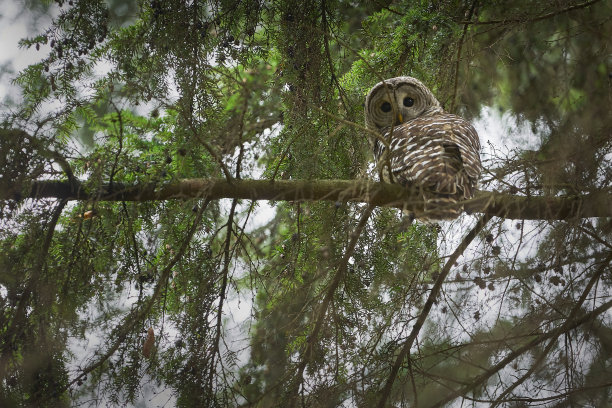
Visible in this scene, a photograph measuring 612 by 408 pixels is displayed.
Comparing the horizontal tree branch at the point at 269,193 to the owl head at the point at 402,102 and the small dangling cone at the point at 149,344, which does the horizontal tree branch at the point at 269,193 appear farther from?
the owl head at the point at 402,102

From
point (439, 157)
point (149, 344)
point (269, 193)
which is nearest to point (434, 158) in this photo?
point (439, 157)

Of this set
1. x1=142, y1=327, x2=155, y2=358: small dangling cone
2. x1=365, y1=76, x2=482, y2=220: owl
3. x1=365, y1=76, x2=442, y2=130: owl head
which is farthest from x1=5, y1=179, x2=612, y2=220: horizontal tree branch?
x1=365, y1=76, x2=442, y2=130: owl head

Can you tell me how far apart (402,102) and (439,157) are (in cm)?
105

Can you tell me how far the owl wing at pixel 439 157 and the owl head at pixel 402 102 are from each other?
A: 0.52 m

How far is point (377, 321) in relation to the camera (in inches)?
96.4

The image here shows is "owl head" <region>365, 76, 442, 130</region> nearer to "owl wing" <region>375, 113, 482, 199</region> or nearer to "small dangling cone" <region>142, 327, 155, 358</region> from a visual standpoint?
"owl wing" <region>375, 113, 482, 199</region>

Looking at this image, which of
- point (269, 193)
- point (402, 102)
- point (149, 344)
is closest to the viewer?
point (269, 193)

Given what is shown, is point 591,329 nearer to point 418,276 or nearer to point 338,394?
point 418,276

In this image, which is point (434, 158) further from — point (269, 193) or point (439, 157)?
point (269, 193)

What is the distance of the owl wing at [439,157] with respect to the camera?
197 centimetres

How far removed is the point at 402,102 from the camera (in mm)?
3031

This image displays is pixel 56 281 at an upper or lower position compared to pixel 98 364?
upper

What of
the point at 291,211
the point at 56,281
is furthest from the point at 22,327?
the point at 291,211

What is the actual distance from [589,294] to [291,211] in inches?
53.8
